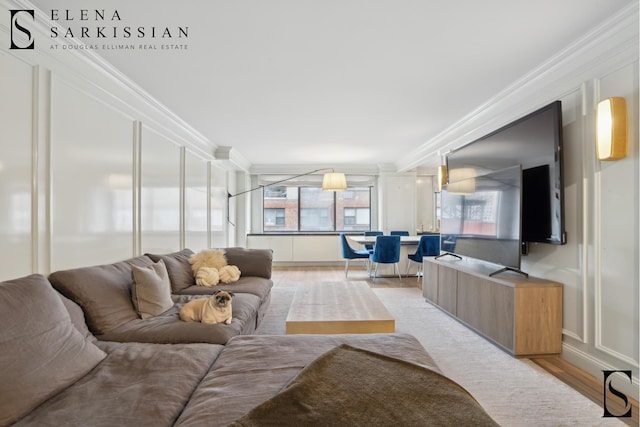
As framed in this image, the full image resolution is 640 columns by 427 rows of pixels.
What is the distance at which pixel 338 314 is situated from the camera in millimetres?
2441

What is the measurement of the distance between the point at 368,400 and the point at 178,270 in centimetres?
262

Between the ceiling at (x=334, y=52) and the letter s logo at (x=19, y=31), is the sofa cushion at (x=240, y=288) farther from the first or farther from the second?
the letter s logo at (x=19, y=31)

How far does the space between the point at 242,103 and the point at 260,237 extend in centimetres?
425

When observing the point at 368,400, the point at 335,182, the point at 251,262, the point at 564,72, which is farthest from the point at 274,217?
the point at 368,400

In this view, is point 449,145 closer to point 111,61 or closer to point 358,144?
point 358,144

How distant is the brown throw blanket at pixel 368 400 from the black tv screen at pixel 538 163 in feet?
6.64

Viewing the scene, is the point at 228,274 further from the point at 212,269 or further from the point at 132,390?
the point at 132,390

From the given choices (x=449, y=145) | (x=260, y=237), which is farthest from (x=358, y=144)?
(x=260, y=237)

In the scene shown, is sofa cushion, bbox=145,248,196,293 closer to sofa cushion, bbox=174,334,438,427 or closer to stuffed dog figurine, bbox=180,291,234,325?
stuffed dog figurine, bbox=180,291,234,325

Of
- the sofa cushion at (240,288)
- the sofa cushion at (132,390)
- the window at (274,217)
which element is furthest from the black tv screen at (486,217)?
the window at (274,217)

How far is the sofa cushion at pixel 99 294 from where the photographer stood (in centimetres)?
188

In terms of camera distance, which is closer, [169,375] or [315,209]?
[169,375]

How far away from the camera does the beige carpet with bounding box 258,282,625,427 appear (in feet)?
5.87

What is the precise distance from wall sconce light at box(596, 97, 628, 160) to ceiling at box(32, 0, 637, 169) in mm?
551
